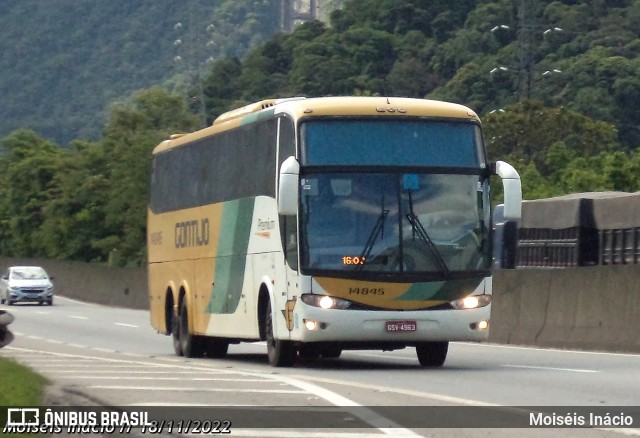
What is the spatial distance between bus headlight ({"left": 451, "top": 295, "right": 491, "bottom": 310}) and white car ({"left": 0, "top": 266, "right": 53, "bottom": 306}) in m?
42.8

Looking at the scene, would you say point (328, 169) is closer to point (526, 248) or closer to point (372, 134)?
point (372, 134)

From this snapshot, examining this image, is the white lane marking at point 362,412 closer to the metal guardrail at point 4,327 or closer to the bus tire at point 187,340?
the metal guardrail at point 4,327

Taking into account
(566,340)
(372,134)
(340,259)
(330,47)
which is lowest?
(566,340)

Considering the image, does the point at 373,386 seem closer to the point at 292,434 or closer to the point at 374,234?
the point at 374,234

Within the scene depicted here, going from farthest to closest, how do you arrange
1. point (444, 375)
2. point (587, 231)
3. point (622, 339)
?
point (587, 231) → point (622, 339) → point (444, 375)

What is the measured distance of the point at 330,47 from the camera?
410ft

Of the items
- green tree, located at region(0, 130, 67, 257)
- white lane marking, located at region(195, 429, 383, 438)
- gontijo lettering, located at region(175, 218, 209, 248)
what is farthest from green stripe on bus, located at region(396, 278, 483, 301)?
green tree, located at region(0, 130, 67, 257)

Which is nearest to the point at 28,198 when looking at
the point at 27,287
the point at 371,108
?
the point at 27,287

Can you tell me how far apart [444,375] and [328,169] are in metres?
2.88

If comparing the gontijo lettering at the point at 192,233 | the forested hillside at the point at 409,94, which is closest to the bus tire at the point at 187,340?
the gontijo lettering at the point at 192,233

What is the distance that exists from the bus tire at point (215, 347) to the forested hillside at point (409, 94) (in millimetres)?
40761

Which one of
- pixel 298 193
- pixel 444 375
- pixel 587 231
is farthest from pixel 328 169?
pixel 587 231

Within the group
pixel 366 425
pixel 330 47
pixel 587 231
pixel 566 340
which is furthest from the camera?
pixel 330 47

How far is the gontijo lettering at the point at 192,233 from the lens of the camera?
81.3 feet
